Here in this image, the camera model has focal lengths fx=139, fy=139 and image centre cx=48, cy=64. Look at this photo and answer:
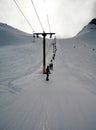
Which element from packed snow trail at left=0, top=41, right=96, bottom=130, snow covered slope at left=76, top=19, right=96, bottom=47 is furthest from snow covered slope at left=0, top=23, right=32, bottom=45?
packed snow trail at left=0, top=41, right=96, bottom=130

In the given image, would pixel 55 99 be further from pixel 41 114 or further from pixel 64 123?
pixel 64 123

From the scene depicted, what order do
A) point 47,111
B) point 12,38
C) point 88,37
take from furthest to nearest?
point 88,37, point 12,38, point 47,111

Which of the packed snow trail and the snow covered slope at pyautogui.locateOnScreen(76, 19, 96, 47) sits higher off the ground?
the snow covered slope at pyautogui.locateOnScreen(76, 19, 96, 47)

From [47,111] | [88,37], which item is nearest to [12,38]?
[88,37]

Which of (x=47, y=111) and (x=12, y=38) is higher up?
(x=12, y=38)

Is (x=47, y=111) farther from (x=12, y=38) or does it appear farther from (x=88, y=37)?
(x=88, y=37)

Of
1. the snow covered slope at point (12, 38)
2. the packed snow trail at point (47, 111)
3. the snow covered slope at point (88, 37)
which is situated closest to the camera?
the packed snow trail at point (47, 111)

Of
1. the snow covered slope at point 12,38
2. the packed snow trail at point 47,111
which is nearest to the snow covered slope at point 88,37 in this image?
the snow covered slope at point 12,38

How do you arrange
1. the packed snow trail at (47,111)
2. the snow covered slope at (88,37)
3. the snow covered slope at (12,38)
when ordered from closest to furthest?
the packed snow trail at (47,111) → the snow covered slope at (12,38) → the snow covered slope at (88,37)

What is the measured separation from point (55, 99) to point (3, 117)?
106 inches

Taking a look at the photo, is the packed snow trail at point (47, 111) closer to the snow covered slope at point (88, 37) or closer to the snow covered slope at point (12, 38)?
the snow covered slope at point (88, 37)

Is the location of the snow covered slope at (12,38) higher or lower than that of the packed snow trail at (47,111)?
higher

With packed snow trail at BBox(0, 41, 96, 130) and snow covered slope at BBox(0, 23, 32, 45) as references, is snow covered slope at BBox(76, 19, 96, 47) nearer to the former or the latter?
snow covered slope at BBox(0, 23, 32, 45)

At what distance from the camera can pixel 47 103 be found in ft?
20.6
